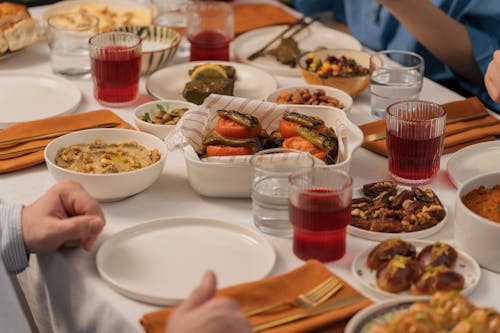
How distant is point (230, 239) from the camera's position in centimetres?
136

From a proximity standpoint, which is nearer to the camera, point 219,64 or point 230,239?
point 230,239

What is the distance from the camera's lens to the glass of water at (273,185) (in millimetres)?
1356

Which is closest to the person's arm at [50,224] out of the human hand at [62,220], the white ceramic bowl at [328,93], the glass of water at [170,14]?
the human hand at [62,220]

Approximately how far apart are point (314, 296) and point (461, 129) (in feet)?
2.54

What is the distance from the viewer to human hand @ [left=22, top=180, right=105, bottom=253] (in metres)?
1.28

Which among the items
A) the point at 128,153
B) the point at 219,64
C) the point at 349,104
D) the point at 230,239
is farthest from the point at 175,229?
the point at 219,64

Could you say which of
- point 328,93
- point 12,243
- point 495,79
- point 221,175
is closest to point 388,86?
point 328,93

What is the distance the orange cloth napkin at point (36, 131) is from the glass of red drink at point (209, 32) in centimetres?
43

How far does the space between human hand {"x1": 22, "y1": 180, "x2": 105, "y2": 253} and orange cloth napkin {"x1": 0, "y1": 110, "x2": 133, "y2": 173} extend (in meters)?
0.28

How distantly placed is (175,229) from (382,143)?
0.54 metres

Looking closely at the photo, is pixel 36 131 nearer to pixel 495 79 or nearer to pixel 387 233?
pixel 387 233

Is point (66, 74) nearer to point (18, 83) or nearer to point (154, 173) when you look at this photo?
point (18, 83)

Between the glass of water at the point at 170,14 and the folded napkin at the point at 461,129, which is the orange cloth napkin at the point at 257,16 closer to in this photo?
the glass of water at the point at 170,14

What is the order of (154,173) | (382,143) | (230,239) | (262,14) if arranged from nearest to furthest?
(230,239), (154,173), (382,143), (262,14)
